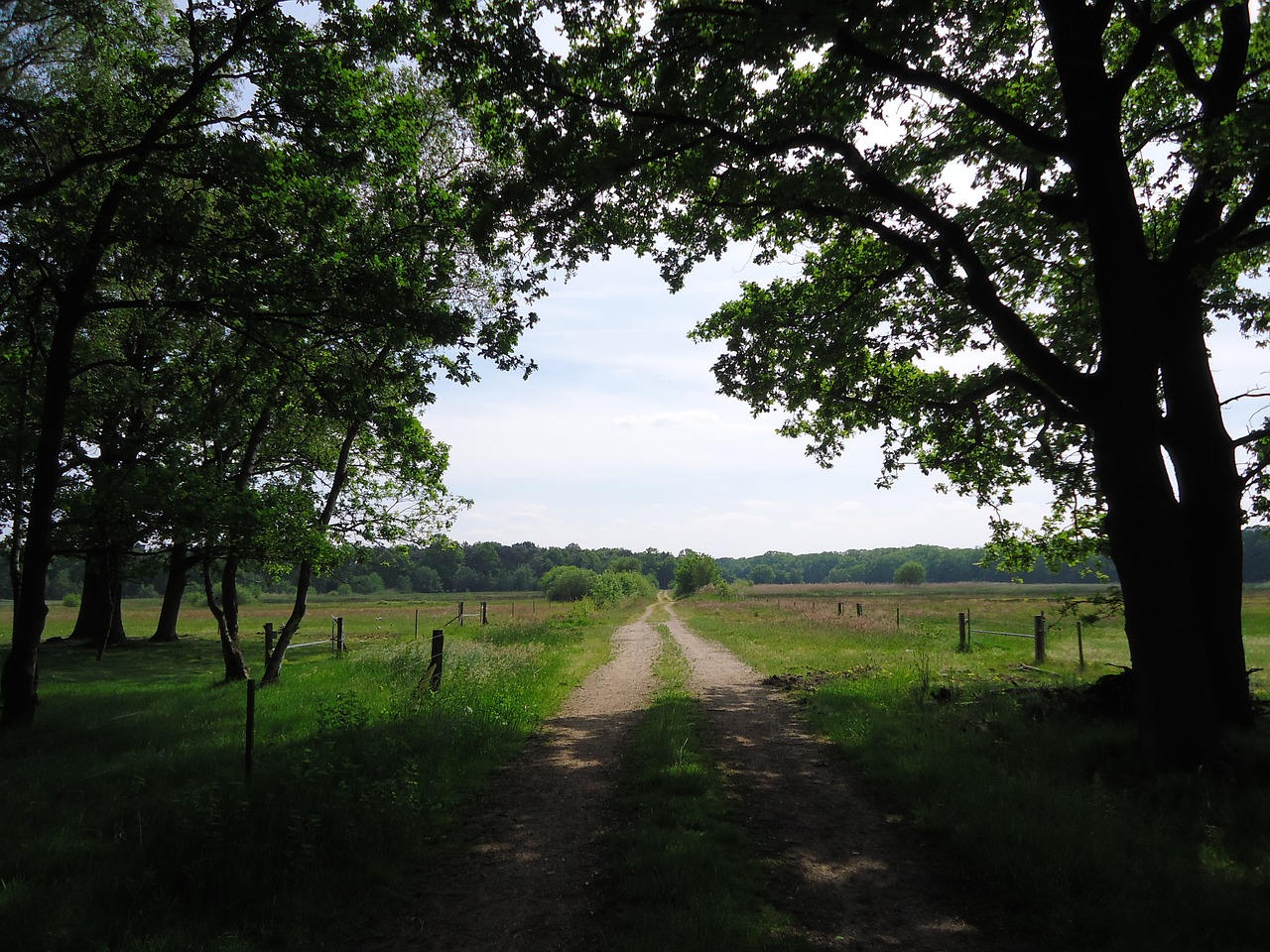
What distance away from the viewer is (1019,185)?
9.50m

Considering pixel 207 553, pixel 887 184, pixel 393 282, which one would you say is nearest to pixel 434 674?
pixel 207 553

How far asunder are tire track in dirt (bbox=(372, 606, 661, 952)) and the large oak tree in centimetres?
576

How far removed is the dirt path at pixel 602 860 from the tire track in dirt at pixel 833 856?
0.01 meters

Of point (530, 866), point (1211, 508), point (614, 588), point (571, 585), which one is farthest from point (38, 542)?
point (571, 585)

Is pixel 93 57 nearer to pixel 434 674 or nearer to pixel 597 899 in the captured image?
pixel 434 674

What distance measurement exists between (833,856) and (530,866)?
97.8 inches

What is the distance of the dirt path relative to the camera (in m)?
4.23

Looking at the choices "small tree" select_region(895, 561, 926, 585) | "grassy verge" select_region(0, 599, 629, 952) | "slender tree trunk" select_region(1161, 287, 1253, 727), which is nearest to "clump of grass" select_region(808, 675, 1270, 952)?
"slender tree trunk" select_region(1161, 287, 1253, 727)

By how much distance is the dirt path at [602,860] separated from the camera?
4227mm

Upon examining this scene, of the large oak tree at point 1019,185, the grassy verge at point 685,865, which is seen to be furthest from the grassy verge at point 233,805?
the large oak tree at point 1019,185

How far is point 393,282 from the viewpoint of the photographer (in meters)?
10.2

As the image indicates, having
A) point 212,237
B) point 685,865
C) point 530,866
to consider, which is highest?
point 212,237

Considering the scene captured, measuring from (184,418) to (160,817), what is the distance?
29.2 ft

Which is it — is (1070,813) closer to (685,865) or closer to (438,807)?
(685,865)
